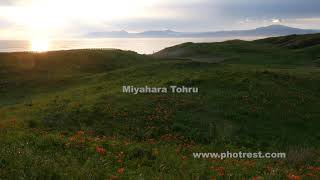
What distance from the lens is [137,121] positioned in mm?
29109

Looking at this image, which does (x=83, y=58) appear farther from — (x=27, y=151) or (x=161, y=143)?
(x=27, y=151)

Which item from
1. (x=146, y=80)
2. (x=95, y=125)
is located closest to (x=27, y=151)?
(x=95, y=125)

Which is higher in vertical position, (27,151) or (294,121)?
(27,151)

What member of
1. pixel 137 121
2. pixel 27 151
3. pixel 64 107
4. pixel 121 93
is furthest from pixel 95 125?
pixel 27 151

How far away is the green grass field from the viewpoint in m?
14.1

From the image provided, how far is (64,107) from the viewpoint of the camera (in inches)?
1292

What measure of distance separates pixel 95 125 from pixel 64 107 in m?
5.67

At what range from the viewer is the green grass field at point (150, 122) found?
46.2 feet

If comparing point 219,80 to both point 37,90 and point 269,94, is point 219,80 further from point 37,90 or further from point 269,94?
point 37,90

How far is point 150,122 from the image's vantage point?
2902cm

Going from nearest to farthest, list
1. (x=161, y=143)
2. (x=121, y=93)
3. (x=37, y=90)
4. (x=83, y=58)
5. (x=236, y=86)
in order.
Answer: (x=161, y=143)
(x=121, y=93)
(x=236, y=86)
(x=37, y=90)
(x=83, y=58)

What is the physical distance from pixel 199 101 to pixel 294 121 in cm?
750

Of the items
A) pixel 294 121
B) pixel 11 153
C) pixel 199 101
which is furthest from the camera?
pixel 199 101

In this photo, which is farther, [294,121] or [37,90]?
[37,90]
